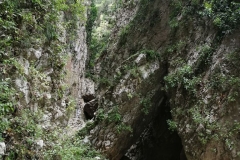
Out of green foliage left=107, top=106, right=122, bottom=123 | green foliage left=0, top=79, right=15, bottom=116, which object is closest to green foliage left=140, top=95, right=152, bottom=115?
green foliage left=107, top=106, right=122, bottom=123

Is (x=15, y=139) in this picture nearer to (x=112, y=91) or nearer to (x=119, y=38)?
(x=112, y=91)

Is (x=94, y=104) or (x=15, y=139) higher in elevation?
(x=15, y=139)

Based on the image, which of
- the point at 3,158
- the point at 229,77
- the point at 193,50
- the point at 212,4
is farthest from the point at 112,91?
the point at 3,158

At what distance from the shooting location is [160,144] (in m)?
11.1

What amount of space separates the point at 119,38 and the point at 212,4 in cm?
513

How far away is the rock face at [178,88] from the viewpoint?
22.7ft

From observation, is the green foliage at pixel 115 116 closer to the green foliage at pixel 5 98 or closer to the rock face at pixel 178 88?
the rock face at pixel 178 88

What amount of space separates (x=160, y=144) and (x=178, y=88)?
3.92 m

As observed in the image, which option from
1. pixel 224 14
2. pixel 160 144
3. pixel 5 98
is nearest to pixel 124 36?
pixel 224 14

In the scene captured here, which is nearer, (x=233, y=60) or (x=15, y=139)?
(x=15, y=139)

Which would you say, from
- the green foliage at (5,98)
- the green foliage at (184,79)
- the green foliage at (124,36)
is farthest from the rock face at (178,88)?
the green foliage at (5,98)

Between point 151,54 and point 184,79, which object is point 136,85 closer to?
point 151,54

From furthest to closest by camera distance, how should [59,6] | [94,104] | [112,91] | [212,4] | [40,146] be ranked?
1. [94,104]
2. [112,91]
3. [212,4]
4. [59,6]
5. [40,146]

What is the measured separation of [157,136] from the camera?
11172 mm
